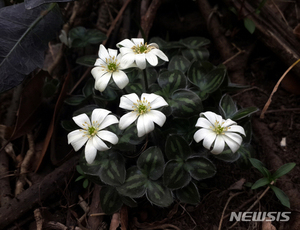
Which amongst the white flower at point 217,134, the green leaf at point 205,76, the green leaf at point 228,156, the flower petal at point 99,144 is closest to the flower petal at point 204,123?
the white flower at point 217,134

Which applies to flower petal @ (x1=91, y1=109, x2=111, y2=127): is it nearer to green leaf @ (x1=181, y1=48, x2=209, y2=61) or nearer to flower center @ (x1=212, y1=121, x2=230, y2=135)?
flower center @ (x1=212, y1=121, x2=230, y2=135)

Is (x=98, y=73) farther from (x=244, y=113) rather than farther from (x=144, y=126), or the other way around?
(x=244, y=113)

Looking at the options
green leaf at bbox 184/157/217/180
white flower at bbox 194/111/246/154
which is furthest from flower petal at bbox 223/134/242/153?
green leaf at bbox 184/157/217/180

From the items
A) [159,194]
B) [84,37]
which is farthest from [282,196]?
[84,37]

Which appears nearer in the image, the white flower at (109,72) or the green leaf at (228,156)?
the white flower at (109,72)

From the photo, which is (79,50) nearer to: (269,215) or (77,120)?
(77,120)

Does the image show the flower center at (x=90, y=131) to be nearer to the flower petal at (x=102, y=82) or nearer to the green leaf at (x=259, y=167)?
the flower petal at (x=102, y=82)
